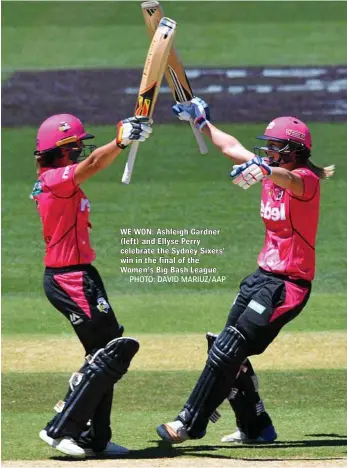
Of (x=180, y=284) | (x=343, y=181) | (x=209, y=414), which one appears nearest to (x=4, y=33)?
(x=343, y=181)

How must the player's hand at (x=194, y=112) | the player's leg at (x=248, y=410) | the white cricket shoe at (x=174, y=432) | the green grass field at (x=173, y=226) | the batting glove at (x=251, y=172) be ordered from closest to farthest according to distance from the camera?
1. the batting glove at (x=251, y=172)
2. the white cricket shoe at (x=174, y=432)
3. the player's leg at (x=248, y=410)
4. the player's hand at (x=194, y=112)
5. the green grass field at (x=173, y=226)

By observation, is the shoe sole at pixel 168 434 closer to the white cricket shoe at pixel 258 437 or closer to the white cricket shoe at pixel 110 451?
the white cricket shoe at pixel 110 451

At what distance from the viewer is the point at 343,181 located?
14.5 metres

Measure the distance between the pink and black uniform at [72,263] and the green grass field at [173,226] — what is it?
29.4 inches

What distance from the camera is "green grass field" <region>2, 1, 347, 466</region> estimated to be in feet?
24.6

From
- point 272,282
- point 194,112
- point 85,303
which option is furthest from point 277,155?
point 85,303

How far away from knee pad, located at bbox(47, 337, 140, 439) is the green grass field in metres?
0.21

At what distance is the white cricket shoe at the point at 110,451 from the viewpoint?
256 inches

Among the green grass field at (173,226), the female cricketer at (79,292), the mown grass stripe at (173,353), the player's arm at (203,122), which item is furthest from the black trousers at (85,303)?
the mown grass stripe at (173,353)

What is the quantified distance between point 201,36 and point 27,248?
7.29 metres

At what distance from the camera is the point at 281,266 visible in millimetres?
6551

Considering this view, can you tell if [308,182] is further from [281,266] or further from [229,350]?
[229,350]

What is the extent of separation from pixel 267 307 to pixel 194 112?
131cm

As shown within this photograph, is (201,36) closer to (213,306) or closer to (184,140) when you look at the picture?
(184,140)
